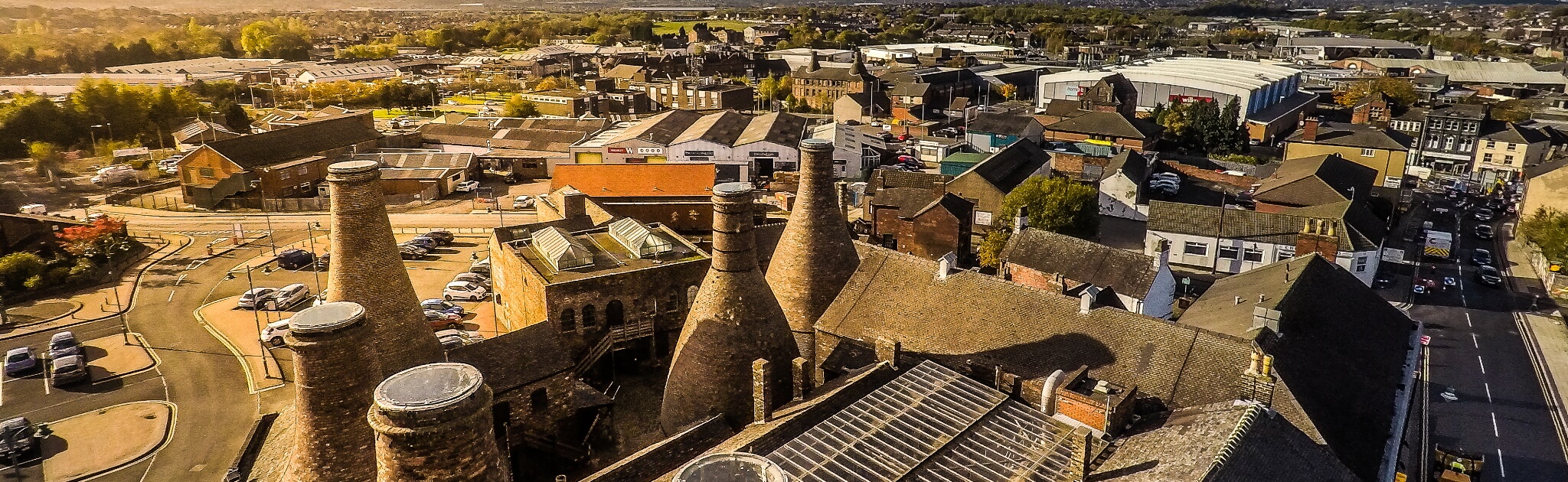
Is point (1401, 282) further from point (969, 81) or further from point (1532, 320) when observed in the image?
point (969, 81)

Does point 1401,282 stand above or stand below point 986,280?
below

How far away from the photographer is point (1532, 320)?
35.0m

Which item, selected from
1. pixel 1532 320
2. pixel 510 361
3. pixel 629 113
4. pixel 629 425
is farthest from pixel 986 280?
pixel 629 113

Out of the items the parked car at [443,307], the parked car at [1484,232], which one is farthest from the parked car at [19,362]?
the parked car at [1484,232]

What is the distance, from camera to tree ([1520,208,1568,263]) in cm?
3750

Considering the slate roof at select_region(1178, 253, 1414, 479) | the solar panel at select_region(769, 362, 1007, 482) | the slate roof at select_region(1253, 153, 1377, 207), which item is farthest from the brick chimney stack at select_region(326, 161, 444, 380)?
the slate roof at select_region(1253, 153, 1377, 207)

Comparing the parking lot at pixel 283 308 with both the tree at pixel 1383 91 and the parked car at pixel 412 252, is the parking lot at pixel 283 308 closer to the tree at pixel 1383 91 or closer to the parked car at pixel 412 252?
the parked car at pixel 412 252

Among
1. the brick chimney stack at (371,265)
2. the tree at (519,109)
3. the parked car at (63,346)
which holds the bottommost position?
the parked car at (63,346)

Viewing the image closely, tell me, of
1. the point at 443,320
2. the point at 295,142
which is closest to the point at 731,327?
the point at 443,320

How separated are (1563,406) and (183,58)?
6475 inches

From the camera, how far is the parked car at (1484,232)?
47.6 meters

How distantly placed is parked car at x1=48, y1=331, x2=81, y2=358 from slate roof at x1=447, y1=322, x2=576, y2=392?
1999 centimetres

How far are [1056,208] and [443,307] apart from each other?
2785cm

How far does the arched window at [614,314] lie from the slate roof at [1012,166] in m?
24.3
